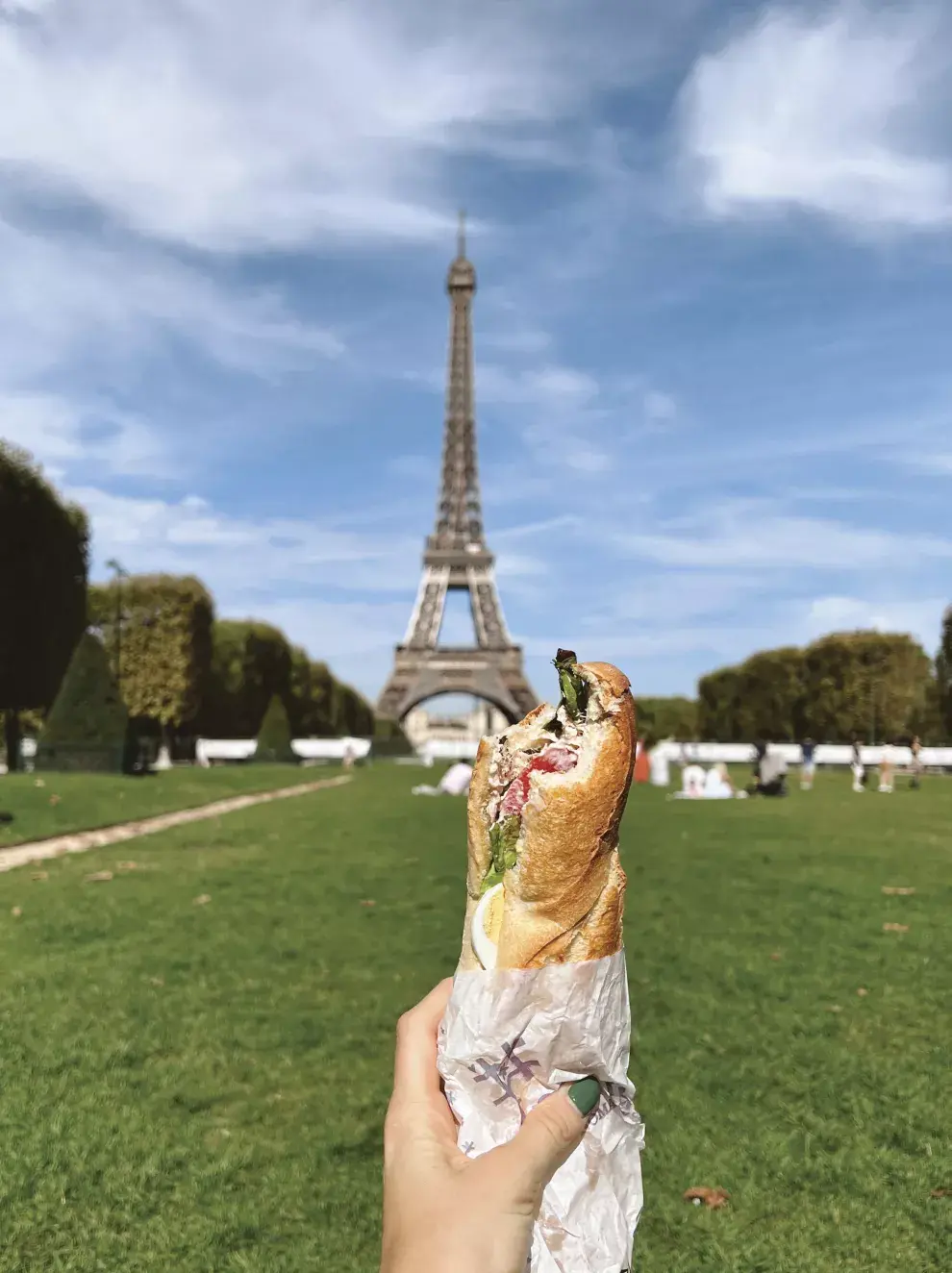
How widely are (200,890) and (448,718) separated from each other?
15959 cm

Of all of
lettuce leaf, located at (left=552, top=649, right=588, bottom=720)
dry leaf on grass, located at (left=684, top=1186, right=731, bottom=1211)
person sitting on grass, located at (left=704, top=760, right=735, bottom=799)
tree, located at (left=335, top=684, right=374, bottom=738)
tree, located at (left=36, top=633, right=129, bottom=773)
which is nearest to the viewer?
lettuce leaf, located at (left=552, top=649, right=588, bottom=720)

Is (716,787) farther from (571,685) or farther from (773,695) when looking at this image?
(773,695)

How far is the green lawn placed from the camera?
15430mm

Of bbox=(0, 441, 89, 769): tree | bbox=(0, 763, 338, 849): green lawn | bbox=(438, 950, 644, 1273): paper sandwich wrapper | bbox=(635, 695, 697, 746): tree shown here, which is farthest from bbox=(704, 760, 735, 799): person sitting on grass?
bbox=(635, 695, 697, 746): tree

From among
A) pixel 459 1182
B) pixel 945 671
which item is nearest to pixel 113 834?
pixel 459 1182

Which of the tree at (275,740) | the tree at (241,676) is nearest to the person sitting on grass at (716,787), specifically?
the tree at (275,740)

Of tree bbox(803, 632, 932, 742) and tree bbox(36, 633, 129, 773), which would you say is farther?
tree bbox(803, 632, 932, 742)

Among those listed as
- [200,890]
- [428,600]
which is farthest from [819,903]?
[428,600]

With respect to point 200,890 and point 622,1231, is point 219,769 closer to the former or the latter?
point 200,890

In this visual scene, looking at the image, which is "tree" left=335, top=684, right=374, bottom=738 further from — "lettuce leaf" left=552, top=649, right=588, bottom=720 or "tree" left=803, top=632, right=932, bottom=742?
"lettuce leaf" left=552, top=649, right=588, bottom=720

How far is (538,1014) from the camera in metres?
1.74

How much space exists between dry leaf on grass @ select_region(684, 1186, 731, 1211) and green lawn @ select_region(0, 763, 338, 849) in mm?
12108

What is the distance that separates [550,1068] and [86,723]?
25823mm

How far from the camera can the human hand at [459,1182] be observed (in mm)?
1541
